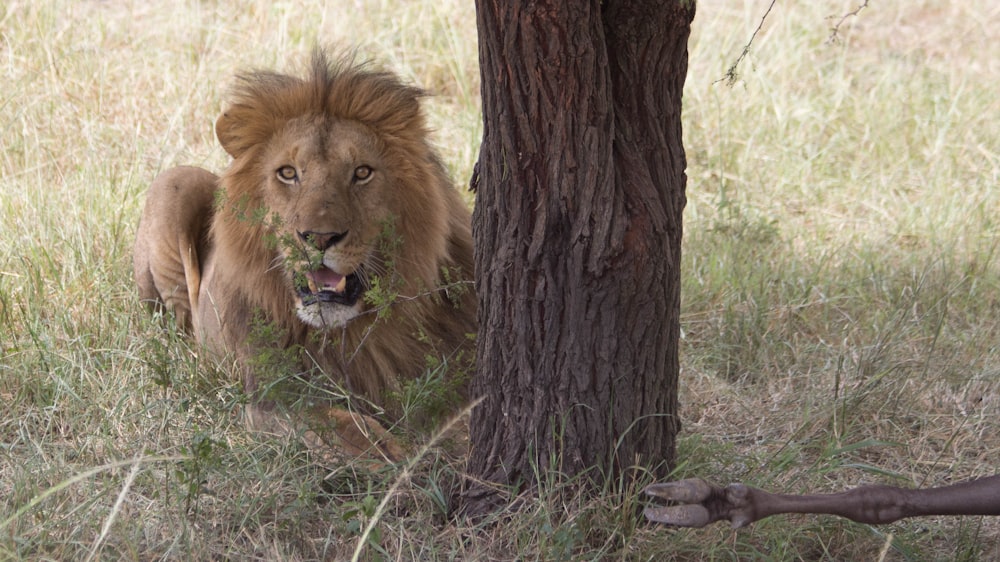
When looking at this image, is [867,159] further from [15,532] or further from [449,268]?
[15,532]

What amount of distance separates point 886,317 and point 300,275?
226 centimetres

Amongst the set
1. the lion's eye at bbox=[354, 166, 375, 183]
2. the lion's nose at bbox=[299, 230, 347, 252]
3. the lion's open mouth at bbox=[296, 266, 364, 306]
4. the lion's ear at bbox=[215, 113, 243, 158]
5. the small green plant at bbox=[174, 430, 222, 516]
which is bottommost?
the small green plant at bbox=[174, 430, 222, 516]

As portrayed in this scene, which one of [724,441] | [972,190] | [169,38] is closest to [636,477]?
[724,441]

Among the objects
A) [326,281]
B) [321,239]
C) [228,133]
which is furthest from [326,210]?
[228,133]

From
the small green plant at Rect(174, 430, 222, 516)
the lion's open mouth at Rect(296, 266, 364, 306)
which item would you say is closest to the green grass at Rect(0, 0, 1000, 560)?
the small green plant at Rect(174, 430, 222, 516)

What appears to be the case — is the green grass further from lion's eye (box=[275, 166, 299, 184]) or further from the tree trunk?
Result: lion's eye (box=[275, 166, 299, 184])

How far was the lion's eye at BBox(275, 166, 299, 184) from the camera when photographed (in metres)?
3.31

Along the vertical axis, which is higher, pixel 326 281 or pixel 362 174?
pixel 362 174

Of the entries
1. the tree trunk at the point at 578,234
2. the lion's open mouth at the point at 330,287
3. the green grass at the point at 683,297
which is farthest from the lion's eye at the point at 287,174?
the tree trunk at the point at 578,234

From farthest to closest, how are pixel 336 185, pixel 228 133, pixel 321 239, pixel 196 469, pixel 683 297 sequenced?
pixel 683 297 → pixel 228 133 → pixel 336 185 → pixel 321 239 → pixel 196 469

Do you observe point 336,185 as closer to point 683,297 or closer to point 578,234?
point 578,234

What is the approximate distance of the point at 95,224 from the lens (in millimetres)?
4641

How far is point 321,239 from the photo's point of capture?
10.2ft

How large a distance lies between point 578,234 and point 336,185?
921mm
